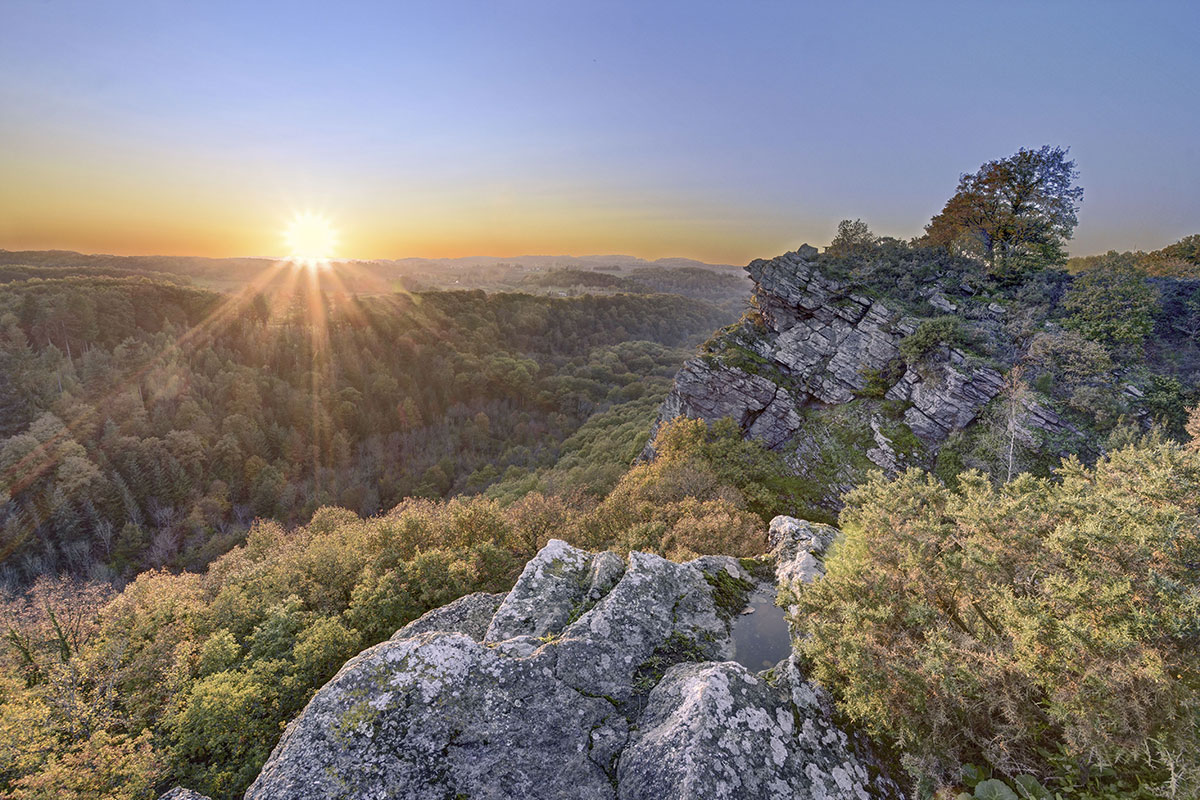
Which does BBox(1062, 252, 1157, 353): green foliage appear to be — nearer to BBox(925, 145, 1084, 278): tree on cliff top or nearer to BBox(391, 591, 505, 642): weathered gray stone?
BBox(925, 145, 1084, 278): tree on cliff top

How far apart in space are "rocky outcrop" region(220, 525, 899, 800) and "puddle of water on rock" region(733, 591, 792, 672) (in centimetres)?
146

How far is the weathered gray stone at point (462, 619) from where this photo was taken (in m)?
11.1

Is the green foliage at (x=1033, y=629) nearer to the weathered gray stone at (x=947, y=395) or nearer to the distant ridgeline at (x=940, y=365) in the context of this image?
the distant ridgeline at (x=940, y=365)

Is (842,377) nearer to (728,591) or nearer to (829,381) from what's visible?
(829,381)

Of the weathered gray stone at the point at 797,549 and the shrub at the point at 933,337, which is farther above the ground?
the shrub at the point at 933,337

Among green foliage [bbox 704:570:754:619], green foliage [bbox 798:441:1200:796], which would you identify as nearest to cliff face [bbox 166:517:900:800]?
green foliage [bbox 798:441:1200:796]

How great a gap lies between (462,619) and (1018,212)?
47579 millimetres

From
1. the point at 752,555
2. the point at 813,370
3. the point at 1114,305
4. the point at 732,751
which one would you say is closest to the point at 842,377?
the point at 813,370

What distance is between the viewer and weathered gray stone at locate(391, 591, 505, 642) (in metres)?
11.1

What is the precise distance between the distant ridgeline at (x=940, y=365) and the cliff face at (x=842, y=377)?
107 mm

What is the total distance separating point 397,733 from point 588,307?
15991 centimetres

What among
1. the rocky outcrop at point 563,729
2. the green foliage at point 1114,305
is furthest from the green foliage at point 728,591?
the green foliage at point 1114,305

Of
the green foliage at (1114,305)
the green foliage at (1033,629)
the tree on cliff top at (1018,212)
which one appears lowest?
the green foliage at (1033,629)

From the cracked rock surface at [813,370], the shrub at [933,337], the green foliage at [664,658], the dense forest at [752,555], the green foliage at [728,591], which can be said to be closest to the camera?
the dense forest at [752,555]
